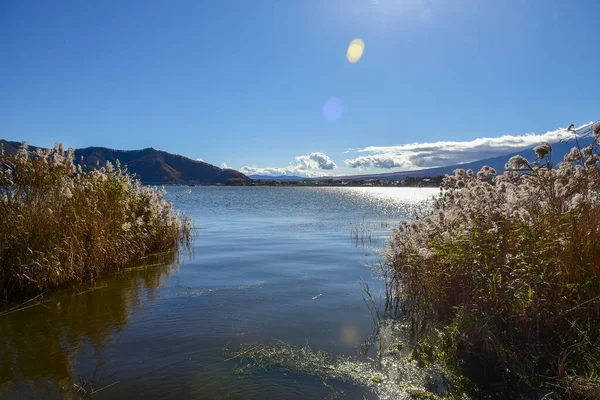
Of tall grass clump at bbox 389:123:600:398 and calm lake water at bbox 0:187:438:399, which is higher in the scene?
tall grass clump at bbox 389:123:600:398

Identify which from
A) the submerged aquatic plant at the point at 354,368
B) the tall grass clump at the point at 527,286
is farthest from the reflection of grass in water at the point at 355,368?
the tall grass clump at the point at 527,286

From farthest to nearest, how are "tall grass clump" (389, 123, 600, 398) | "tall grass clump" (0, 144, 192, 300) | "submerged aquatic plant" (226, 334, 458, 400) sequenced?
"tall grass clump" (0, 144, 192, 300) < "submerged aquatic plant" (226, 334, 458, 400) < "tall grass clump" (389, 123, 600, 398)

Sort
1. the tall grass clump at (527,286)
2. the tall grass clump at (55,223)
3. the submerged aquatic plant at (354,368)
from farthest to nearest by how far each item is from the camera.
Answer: the tall grass clump at (55,223), the submerged aquatic plant at (354,368), the tall grass clump at (527,286)

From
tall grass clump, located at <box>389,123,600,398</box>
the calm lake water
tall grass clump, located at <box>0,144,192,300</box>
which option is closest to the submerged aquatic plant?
the calm lake water

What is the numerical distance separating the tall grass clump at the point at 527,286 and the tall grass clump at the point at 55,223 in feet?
29.0

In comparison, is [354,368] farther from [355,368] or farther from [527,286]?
[527,286]

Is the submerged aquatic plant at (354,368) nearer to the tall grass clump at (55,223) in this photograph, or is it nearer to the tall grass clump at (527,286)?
the tall grass clump at (527,286)

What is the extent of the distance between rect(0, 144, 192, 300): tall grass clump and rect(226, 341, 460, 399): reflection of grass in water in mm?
5904

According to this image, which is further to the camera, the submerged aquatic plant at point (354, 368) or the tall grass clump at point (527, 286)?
the submerged aquatic plant at point (354, 368)

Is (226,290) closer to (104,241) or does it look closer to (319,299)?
(319,299)

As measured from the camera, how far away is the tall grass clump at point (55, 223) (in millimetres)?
9547

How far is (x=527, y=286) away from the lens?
19.2ft

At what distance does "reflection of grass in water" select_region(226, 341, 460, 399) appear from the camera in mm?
5688

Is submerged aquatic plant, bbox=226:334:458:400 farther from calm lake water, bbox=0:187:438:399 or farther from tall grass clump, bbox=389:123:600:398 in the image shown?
tall grass clump, bbox=389:123:600:398
